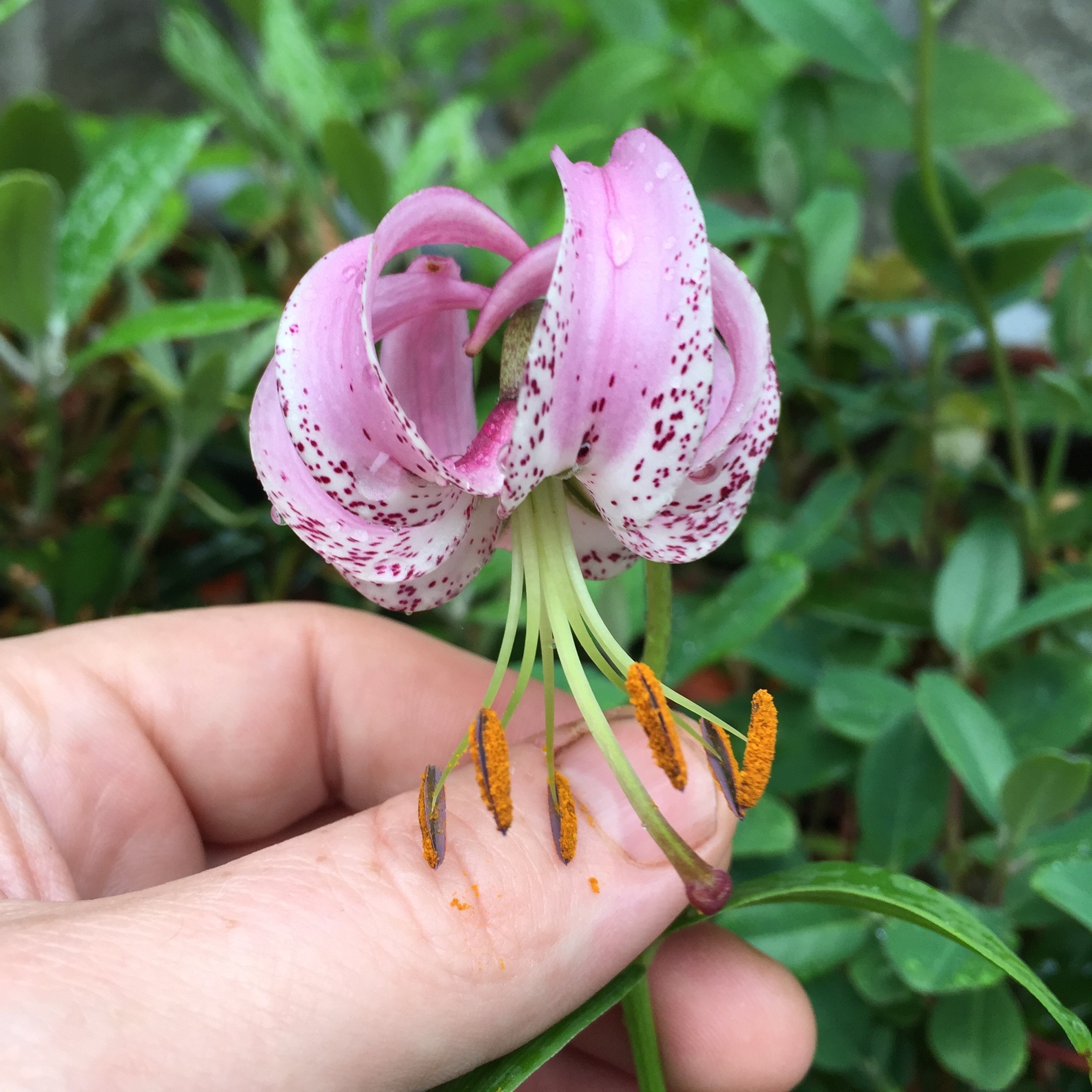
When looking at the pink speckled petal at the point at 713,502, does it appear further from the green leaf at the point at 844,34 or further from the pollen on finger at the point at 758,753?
the green leaf at the point at 844,34

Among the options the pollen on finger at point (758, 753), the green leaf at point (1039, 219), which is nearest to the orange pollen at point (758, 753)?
the pollen on finger at point (758, 753)

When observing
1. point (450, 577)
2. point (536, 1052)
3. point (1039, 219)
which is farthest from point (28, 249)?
point (1039, 219)

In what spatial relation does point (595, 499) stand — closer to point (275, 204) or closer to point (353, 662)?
point (353, 662)

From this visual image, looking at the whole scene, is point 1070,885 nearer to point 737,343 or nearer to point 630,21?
point 737,343

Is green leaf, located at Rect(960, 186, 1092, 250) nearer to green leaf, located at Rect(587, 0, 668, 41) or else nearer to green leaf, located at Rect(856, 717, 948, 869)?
green leaf, located at Rect(856, 717, 948, 869)

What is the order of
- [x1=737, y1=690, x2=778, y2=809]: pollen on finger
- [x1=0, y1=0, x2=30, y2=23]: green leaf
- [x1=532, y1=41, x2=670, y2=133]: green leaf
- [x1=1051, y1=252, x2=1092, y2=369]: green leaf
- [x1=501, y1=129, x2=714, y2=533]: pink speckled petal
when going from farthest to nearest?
[x1=532, y1=41, x2=670, y2=133]: green leaf < [x1=1051, y1=252, x2=1092, y2=369]: green leaf < [x1=0, y1=0, x2=30, y2=23]: green leaf < [x1=737, y1=690, x2=778, y2=809]: pollen on finger < [x1=501, y1=129, x2=714, y2=533]: pink speckled petal

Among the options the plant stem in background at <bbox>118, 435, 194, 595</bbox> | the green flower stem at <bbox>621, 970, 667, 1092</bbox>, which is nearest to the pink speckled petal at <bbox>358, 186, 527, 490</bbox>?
the green flower stem at <bbox>621, 970, 667, 1092</bbox>
